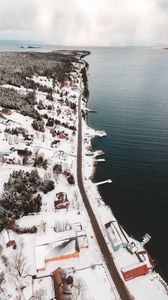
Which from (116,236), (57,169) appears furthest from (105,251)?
(57,169)

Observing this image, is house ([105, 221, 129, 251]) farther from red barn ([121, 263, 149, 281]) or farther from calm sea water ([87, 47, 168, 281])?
red barn ([121, 263, 149, 281])

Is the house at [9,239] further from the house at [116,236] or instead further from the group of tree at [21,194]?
the house at [116,236]

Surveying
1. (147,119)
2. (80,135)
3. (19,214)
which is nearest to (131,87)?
(147,119)

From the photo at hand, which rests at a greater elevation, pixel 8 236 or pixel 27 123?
pixel 27 123

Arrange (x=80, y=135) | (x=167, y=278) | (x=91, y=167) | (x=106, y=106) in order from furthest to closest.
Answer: (x=106, y=106) → (x=80, y=135) → (x=91, y=167) → (x=167, y=278)

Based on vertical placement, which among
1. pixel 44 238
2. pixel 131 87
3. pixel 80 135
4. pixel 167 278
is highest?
pixel 131 87

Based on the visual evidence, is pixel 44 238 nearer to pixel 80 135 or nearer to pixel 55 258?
pixel 55 258
